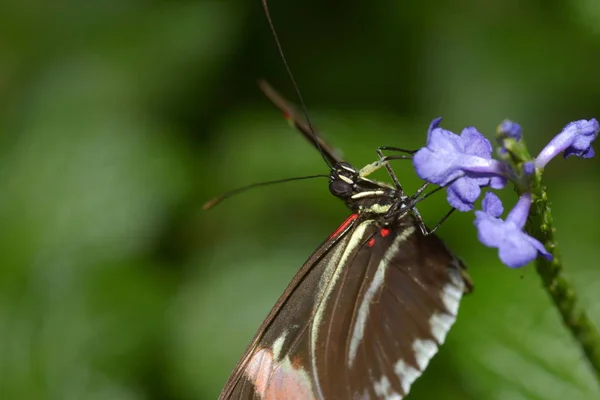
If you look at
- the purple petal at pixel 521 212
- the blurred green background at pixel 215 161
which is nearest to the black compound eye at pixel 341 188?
the purple petal at pixel 521 212

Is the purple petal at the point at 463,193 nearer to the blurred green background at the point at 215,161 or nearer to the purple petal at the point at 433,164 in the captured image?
the purple petal at the point at 433,164

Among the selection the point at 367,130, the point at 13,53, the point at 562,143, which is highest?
the point at 13,53

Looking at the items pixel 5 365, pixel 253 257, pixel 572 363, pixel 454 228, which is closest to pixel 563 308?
pixel 572 363

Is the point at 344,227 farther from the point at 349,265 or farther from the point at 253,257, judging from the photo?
the point at 253,257

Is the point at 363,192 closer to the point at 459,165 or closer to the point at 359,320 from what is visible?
the point at 359,320

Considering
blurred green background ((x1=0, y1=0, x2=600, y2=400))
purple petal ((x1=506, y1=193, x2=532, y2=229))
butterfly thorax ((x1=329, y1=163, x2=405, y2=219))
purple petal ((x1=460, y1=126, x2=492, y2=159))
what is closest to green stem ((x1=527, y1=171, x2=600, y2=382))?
purple petal ((x1=506, y1=193, x2=532, y2=229))

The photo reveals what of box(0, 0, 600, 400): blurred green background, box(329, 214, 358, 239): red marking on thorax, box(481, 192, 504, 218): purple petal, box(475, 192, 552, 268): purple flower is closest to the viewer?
box(475, 192, 552, 268): purple flower

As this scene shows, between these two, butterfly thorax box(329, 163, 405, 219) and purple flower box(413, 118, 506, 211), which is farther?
butterfly thorax box(329, 163, 405, 219)

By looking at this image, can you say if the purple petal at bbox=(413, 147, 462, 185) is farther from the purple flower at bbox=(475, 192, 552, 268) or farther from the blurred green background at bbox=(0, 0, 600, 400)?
the blurred green background at bbox=(0, 0, 600, 400)
